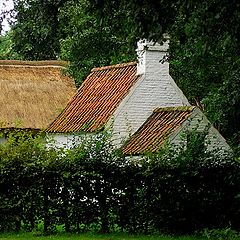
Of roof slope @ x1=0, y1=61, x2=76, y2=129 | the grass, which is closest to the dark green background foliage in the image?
the grass

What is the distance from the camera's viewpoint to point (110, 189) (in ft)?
58.7

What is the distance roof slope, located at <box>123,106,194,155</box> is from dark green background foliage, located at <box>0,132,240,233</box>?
12.6 feet

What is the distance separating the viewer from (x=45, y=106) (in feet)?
115

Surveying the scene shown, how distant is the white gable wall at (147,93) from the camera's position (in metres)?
24.5

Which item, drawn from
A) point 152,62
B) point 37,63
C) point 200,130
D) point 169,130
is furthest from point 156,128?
point 37,63

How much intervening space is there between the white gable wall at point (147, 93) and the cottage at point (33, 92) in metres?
8.36

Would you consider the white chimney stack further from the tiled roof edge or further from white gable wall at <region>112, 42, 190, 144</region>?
the tiled roof edge

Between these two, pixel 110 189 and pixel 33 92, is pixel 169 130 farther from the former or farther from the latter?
pixel 33 92

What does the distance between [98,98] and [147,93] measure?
95.7 inches

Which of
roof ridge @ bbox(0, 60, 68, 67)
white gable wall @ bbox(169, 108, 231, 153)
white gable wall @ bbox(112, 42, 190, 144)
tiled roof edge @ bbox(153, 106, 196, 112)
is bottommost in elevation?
white gable wall @ bbox(169, 108, 231, 153)

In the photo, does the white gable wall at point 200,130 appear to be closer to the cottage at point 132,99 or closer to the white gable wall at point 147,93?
the cottage at point 132,99

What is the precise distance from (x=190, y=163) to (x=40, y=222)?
4095 mm

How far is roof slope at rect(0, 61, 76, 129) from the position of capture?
33.9 meters

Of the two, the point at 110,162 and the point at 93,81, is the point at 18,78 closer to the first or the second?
the point at 93,81
